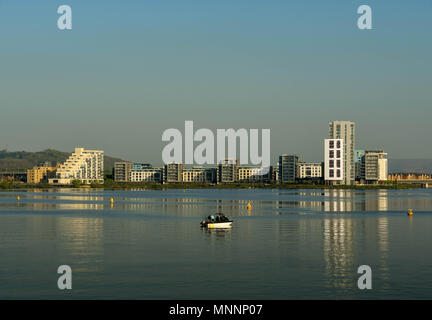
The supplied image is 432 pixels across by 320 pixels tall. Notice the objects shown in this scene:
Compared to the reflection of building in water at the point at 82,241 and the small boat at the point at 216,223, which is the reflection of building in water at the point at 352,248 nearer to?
the small boat at the point at 216,223

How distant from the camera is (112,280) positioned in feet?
130

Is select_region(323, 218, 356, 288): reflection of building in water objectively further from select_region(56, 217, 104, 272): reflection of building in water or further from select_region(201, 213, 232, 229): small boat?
select_region(56, 217, 104, 272): reflection of building in water

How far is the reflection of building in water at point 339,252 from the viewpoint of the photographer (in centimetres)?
4034

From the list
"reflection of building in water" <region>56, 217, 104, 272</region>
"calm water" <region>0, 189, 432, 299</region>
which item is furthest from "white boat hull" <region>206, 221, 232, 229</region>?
"reflection of building in water" <region>56, 217, 104, 272</region>

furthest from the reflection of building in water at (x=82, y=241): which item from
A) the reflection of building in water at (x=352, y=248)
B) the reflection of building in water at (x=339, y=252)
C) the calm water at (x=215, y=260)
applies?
the reflection of building in water at (x=352, y=248)

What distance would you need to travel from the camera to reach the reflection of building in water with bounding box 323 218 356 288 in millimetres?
40344

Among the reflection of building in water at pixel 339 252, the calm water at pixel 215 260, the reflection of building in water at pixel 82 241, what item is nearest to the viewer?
the calm water at pixel 215 260

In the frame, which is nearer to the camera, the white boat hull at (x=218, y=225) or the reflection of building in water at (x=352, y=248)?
the reflection of building in water at (x=352, y=248)
